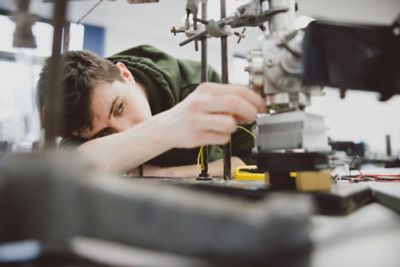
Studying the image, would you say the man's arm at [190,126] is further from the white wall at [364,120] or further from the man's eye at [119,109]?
the white wall at [364,120]

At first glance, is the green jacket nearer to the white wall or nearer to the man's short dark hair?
the man's short dark hair

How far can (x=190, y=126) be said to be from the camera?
23.1 inches

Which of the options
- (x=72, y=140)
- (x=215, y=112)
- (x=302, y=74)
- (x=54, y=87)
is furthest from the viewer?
(x=72, y=140)

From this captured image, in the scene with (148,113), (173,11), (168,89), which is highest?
(173,11)

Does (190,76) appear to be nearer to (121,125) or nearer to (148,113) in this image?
(148,113)

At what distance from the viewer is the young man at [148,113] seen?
21.8 inches

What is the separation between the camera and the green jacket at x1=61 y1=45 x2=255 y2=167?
122 cm

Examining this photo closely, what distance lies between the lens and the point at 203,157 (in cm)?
79

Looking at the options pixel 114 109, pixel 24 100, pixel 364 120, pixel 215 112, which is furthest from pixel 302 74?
pixel 364 120

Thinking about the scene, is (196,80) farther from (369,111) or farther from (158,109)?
(369,111)

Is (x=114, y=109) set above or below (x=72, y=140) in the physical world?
above

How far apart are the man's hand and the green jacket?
59cm

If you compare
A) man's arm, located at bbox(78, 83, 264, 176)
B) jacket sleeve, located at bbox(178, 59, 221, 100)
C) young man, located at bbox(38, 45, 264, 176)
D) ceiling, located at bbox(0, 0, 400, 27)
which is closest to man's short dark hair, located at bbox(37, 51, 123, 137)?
young man, located at bbox(38, 45, 264, 176)

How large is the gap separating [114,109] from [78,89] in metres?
0.14
